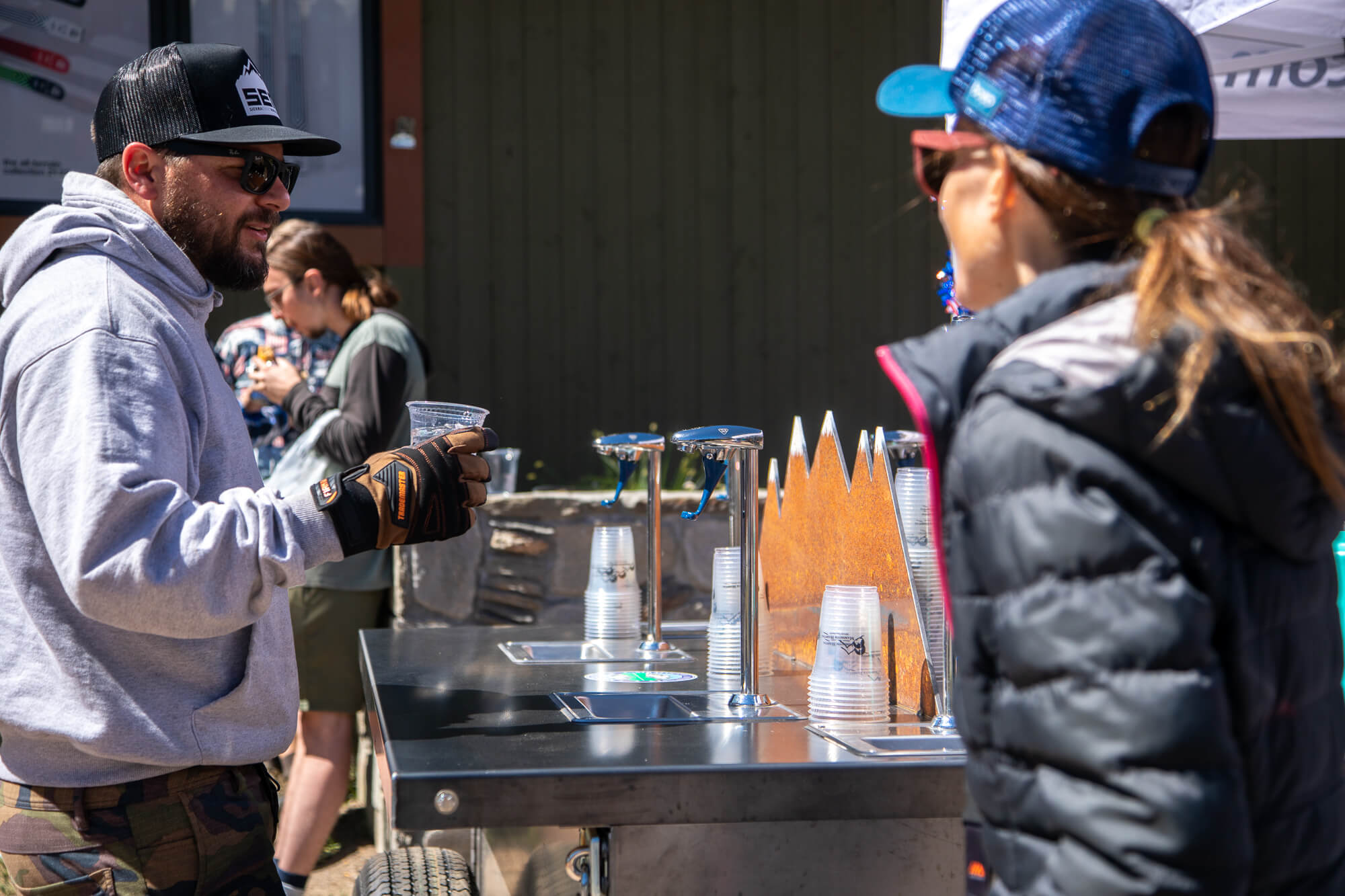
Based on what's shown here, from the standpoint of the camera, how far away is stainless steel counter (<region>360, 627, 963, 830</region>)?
5.33ft

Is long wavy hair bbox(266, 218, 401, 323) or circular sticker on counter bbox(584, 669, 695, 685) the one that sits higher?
long wavy hair bbox(266, 218, 401, 323)

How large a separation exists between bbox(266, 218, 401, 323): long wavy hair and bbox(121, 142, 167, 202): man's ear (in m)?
1.98

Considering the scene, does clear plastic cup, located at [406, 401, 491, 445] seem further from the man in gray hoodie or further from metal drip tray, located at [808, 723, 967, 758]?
metal drip tray, located at [808, 723, 967, 758]

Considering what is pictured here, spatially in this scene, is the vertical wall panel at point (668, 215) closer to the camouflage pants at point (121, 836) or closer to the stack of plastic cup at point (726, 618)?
the stack of plastic cup at point (726, 618)

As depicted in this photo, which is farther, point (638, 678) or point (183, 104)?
point (638, 678)

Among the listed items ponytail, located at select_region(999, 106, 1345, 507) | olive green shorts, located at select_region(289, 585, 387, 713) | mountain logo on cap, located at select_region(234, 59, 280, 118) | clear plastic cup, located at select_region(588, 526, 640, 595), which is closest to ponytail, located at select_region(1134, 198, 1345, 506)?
ponytail, located at select_region(999, 106, 1345, 507)

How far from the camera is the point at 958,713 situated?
1.20 meters

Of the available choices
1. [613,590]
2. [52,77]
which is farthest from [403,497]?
[52,77]

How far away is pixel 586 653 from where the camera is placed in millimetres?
2795

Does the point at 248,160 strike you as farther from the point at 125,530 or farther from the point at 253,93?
the point at 125,530

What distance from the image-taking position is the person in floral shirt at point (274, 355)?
4.19m

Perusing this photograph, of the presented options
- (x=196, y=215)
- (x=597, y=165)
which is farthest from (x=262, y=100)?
(x=597, y=165)

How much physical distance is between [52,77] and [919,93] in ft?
18.3

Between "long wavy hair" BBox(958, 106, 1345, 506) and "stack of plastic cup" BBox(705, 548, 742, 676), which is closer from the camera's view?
"long wavy hair" BBox(958, 106, 1345, 506)
